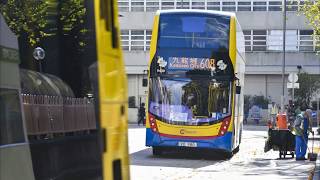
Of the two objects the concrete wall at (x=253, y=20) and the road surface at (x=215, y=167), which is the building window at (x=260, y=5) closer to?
the concrete wall at (x=253, y=20)

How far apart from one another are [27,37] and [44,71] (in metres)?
0.19

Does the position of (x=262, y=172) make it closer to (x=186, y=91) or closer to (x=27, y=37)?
(x=186, y=91)

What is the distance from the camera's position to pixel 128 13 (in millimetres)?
58719

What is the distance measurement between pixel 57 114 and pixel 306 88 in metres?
50.7

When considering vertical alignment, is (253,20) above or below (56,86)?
above

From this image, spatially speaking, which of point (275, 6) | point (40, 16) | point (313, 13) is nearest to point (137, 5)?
point (275, 6)

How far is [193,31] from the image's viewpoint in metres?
18.0

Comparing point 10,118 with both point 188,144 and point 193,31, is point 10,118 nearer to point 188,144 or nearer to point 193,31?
point 188,144

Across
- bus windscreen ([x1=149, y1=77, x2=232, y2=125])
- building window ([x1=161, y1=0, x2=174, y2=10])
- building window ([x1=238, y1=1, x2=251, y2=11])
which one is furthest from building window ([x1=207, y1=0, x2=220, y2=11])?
bus windscreen ([x1=149, y1=77, x2=232, y2=125])

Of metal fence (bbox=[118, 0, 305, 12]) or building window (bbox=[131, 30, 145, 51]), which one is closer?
metal fence (bbox=[118, 0, 305, 12])

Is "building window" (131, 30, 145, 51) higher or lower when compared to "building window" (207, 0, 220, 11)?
lower

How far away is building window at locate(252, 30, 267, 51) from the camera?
57.8 m

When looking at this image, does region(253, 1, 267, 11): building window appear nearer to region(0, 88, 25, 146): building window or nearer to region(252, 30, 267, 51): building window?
region(252, 30, 267, 51): building window

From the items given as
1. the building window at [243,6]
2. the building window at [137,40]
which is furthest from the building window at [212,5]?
the building window at [137,40]
